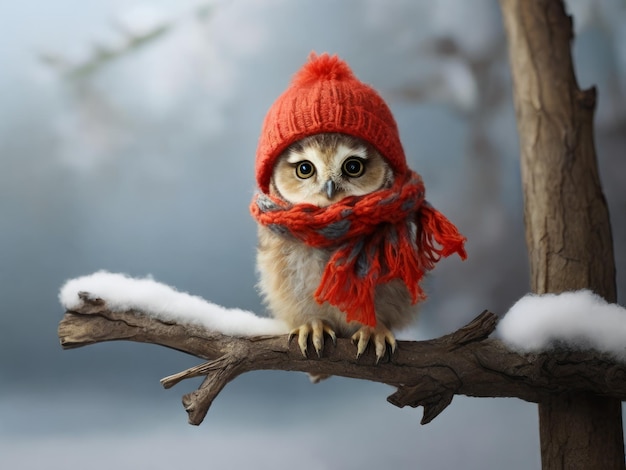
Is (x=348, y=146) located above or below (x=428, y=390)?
above

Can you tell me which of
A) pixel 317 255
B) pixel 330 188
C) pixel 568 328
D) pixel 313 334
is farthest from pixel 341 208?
pixel 568 328

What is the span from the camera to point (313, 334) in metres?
1.42

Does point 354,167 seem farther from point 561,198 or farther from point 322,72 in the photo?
point 561,198

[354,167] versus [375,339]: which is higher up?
[354,167]

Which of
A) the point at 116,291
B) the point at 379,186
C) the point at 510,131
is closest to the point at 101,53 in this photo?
the point at 116,291

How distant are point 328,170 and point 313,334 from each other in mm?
327

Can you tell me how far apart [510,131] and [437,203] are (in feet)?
1.23

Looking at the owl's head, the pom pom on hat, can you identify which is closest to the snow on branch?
the owl's head

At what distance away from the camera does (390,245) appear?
1.40 meters

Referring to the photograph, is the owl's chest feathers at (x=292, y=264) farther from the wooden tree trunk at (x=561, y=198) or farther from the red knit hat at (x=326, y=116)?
the wooden tree trunk at (x=561, y=198)

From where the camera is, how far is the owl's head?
1348mm

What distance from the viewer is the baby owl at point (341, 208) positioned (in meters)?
1.35

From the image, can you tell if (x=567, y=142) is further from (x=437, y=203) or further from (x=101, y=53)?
(x=101, y=53)

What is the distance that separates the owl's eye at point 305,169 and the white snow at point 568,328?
1.64 ft
